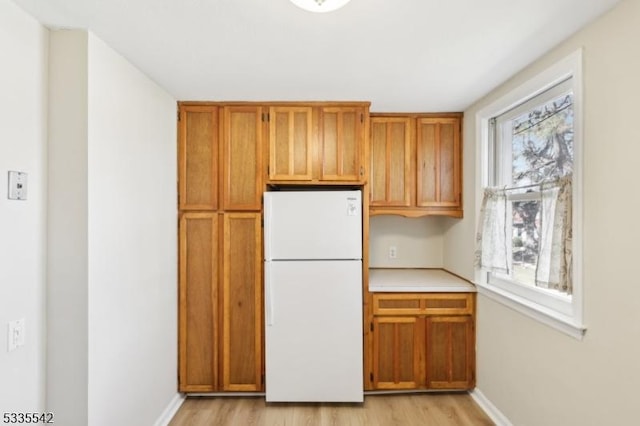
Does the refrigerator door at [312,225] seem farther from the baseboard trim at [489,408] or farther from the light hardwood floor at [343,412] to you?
the baseboard trim at [489,408]

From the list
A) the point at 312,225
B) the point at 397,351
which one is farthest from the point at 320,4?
the point at 397,351

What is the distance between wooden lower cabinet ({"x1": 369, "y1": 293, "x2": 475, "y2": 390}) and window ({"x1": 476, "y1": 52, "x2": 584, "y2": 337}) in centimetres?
38

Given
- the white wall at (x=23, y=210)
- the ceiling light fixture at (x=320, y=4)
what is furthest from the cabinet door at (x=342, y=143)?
the white wall at (x=23, y=210)

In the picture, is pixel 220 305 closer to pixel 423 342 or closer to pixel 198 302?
pixel 198 302

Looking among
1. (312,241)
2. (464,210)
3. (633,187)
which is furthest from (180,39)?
(464,210)

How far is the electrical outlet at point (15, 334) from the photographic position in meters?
1.43

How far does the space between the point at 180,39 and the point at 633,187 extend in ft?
7.02

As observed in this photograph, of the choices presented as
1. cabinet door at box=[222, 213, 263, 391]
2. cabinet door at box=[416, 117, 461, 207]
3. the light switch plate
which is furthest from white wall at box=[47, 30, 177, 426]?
cabinet door at box=[416, 117, 461, 207]

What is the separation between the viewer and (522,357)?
2.17 meters

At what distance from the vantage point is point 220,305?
271 centimetres

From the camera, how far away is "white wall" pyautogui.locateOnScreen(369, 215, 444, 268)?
3.44 metres

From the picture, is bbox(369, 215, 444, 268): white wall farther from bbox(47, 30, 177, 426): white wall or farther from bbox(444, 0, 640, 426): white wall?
bbox(47, 30, 177, 426): white wall

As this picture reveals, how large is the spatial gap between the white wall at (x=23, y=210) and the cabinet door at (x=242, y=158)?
1.23m

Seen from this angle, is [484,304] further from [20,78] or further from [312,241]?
[20,78]
